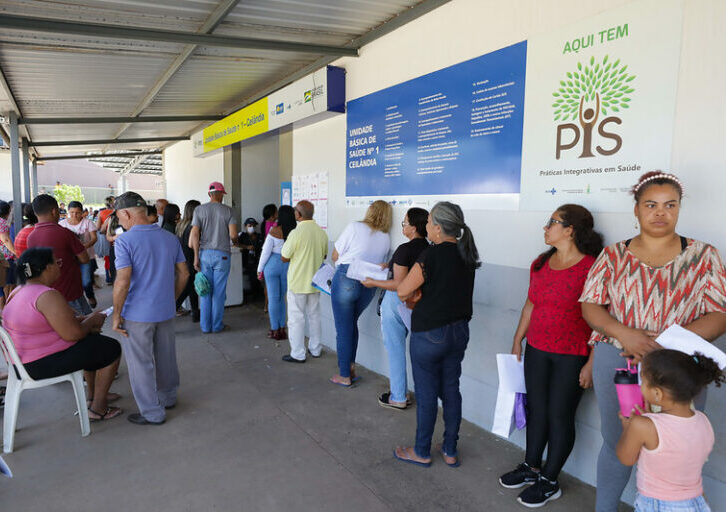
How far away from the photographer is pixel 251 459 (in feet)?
9.20

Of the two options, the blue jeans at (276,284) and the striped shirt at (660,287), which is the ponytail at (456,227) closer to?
the striped shirt at (660,287)

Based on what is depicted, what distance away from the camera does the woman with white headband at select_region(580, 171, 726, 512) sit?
1.81 m

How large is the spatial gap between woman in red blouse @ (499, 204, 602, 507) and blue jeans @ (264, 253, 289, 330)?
3.08 metres

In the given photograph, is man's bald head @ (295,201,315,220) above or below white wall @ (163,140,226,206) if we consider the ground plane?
below

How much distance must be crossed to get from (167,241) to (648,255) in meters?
2.84

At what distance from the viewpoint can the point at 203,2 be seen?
Result: 3416 mm

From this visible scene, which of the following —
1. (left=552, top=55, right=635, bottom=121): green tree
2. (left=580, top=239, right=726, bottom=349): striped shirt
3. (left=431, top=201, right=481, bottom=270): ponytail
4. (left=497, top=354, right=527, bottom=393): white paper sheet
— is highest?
(left=552, top=55, right=635, bottom=121): green tree

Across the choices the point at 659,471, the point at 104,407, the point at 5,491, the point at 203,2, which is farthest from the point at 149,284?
the point at 659,471

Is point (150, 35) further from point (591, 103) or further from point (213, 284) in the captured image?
point (591, 103)

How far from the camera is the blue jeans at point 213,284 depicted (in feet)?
17.7

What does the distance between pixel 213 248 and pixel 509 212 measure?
3.62 metres

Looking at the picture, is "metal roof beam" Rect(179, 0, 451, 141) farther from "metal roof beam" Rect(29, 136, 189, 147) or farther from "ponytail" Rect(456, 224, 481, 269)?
"metal roof beam" Rect(29, 136, 189, 147)

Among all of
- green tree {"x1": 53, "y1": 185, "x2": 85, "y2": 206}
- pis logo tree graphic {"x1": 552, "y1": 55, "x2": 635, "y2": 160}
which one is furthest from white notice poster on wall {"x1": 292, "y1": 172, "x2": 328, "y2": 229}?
green tree {"x1": 53, "y1": 185, "x2": 85, "y2": 206}

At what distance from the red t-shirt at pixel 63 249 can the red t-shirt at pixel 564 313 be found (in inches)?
142
